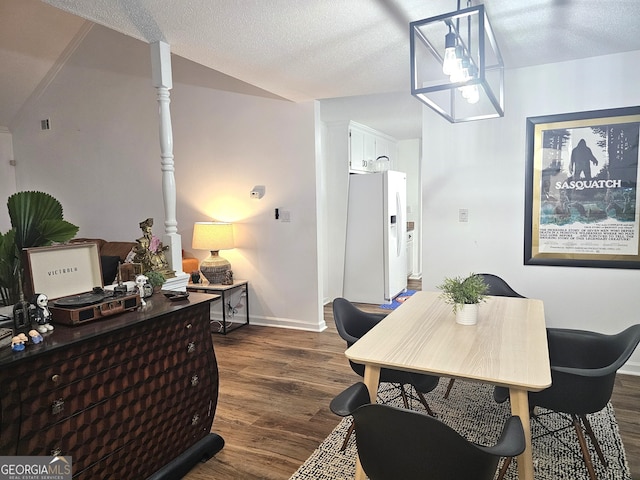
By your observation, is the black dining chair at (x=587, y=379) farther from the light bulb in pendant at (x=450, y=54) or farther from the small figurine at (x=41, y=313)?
the small figurine at (x=41, y=313)

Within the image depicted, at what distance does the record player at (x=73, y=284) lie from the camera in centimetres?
168

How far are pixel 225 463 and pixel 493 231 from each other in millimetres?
2615

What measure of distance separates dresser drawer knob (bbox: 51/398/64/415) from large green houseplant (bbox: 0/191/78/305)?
0.45 metres

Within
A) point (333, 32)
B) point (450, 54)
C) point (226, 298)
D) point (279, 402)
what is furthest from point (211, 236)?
point (450, 54)

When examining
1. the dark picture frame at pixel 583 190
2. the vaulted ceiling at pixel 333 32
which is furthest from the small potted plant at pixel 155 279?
the dark picture frame at pixel 583 190

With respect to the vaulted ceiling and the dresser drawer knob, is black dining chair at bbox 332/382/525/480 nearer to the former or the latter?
the dresser drawer knob

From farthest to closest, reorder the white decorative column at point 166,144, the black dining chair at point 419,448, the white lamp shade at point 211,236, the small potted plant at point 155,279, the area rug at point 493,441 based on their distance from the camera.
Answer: the white lamp shade at point 211,236
the white decorative column at point 166,144
the small potted plant at point 155,279
the area rug at point 493,441
the black dining chair at point 419,448

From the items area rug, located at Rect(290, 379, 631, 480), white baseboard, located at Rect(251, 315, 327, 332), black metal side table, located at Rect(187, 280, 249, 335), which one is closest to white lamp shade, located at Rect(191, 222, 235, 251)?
black metal side table, located at Rect(187, 280, 249, 335)

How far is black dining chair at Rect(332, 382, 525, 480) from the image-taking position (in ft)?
3.97

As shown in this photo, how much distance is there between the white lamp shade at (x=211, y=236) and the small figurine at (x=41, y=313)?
111 inches

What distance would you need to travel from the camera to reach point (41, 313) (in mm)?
1600

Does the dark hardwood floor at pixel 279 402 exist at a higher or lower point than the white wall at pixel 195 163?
lower

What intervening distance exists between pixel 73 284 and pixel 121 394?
504 millimetres

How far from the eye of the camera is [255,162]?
4.58m
